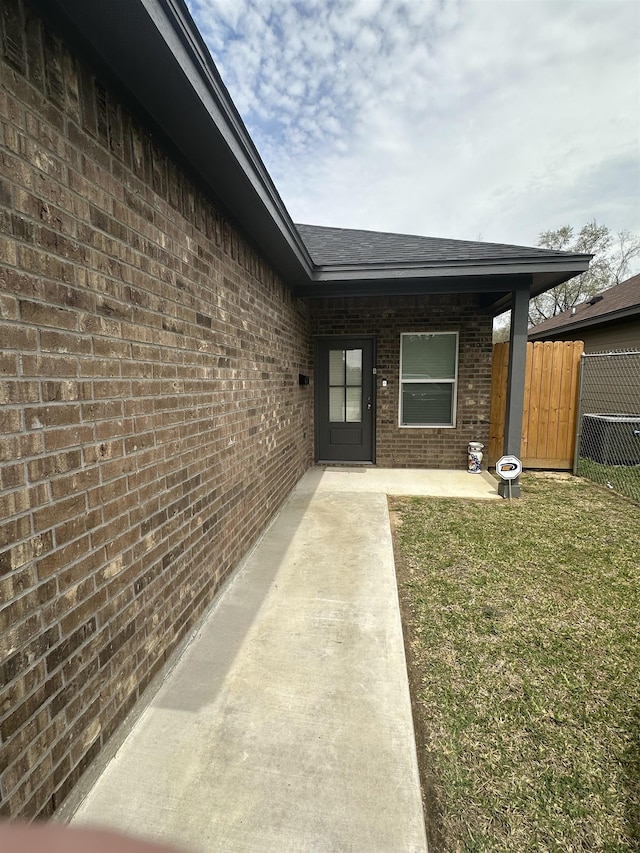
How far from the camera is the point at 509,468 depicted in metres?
4.78

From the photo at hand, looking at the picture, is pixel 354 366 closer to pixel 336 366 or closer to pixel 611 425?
pixel 336 366

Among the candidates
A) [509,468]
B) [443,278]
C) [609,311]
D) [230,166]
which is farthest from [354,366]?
[609,311]

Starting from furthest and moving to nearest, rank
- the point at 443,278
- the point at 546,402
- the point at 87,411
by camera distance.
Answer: the point at 546,402
the point at 443,278
the point at 87,411

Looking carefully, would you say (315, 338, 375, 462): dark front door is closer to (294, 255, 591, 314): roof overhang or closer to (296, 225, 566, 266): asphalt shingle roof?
(294, 255, 591, 314): roof overhang

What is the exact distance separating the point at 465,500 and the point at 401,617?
8.83ft

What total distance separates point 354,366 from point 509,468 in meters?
2.87

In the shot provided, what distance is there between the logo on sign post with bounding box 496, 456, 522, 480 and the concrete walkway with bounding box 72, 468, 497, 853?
2.66 meters

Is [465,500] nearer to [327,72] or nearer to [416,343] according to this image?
[416,343]

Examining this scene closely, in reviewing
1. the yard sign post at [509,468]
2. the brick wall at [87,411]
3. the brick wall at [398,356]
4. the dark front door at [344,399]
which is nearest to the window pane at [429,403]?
the brick wall at [398,356]

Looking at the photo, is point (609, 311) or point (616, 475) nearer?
point (616, 475)

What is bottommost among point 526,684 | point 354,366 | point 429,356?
point 526,684

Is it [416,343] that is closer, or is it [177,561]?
[177,561]

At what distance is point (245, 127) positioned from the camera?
224 cm

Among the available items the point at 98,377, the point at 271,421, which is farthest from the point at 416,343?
the point at 98,377
